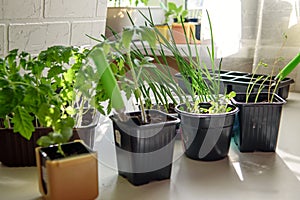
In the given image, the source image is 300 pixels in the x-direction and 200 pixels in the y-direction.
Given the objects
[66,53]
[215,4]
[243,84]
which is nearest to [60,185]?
[66,53]

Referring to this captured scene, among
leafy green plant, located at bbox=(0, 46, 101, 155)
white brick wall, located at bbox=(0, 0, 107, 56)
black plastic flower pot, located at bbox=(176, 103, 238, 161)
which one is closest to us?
leafy green plant, located at bbox=(0, 46, 101, 155)

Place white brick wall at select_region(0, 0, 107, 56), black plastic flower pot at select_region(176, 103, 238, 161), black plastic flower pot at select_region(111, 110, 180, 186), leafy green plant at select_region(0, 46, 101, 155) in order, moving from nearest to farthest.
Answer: leafy green plant at select_region(0, 46, 101, 155) → black plastic flower pot at select_region(111, 110, 180, 186) → black plastic flower pot at select_region(176, 103, 238, 161) → white brick wall at select_region(0, 0, 107, 56)

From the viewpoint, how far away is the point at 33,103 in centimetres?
67

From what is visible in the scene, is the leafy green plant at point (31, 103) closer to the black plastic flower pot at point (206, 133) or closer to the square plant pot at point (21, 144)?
the square plant pot at point (21, 144)

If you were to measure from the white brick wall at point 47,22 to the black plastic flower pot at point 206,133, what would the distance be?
0.46m

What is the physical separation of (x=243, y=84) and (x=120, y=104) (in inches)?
21.2

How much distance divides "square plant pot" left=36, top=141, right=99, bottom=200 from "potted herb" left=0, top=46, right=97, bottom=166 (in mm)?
47

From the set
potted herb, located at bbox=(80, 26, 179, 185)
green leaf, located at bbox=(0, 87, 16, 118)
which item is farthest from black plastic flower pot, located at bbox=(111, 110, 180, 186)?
green leaf, located at bbox=(0, 87, 16, 118)

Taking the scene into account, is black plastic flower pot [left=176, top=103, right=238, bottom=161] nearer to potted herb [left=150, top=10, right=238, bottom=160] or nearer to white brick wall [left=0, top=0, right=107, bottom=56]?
potted herb [left=150, top=10, right=238, bottom=160]

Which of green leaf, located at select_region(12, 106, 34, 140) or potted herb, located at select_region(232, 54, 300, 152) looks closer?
green leaf, located at select_region(12, 106, 34, 140)

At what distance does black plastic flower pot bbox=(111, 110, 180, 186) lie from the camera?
73cm

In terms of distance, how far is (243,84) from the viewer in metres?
1.16

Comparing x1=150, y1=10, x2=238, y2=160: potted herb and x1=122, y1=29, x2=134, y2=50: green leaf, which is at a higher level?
x1=122, y1=29, x2=134, y2=50: green leaf

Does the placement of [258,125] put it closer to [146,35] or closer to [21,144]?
[146,35]
